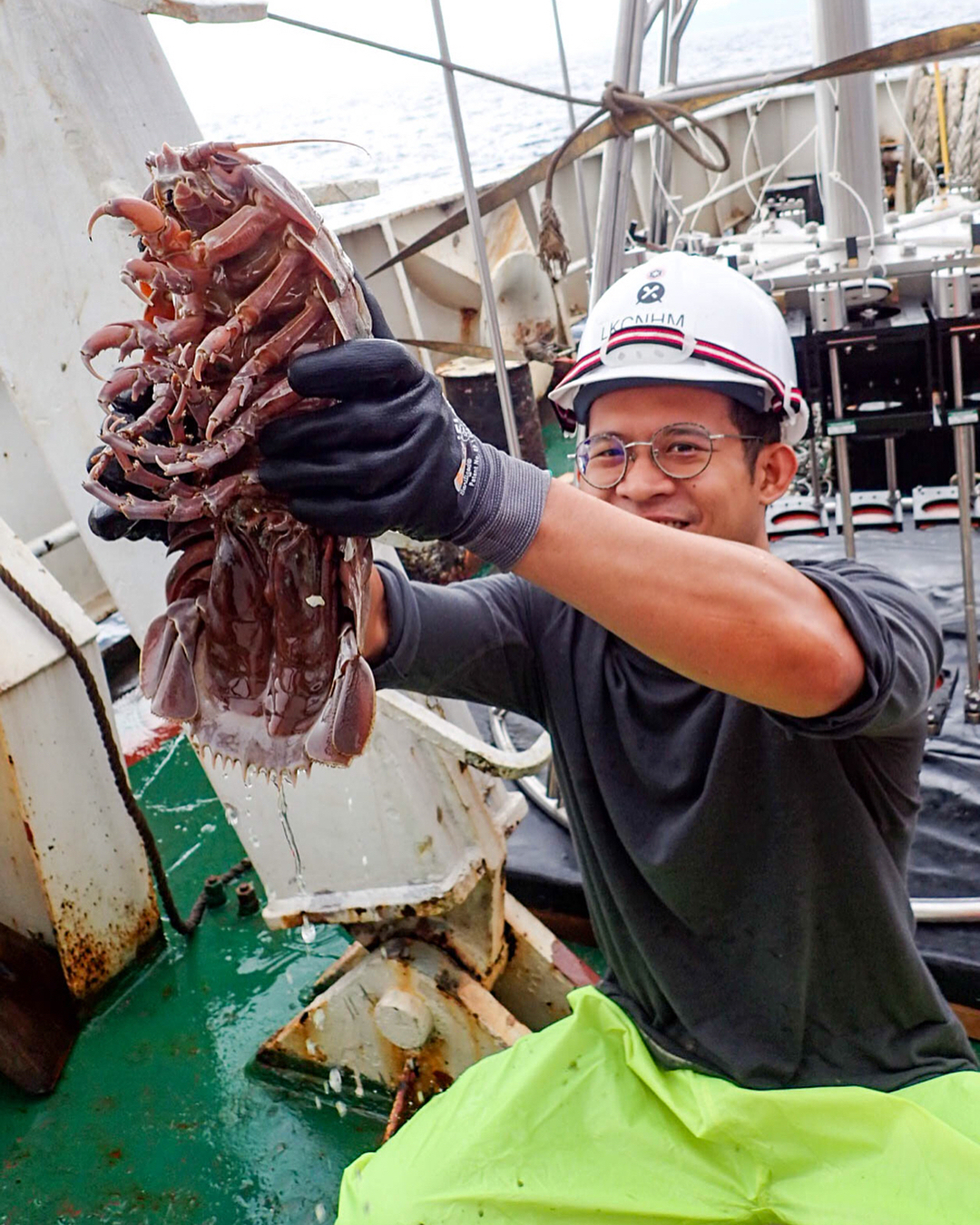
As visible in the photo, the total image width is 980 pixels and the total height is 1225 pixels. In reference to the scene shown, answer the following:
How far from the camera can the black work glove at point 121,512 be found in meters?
1.61

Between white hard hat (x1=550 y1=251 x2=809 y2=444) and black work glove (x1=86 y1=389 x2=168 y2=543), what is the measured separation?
75cm

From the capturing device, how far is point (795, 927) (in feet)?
5.93

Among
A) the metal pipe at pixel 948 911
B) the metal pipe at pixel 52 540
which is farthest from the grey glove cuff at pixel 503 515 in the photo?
the metal pipe at pixel 52 540

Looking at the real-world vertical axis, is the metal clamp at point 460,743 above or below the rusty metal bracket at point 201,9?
below

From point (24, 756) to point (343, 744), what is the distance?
1.92 meters

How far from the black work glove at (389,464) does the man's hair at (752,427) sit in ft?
2.00

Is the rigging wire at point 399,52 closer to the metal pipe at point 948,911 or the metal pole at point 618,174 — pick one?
the metal pole at point 618,174

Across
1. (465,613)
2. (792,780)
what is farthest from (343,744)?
(792,780)

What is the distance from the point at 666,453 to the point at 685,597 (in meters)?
0.50

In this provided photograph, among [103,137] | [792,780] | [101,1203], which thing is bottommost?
[101,1203]

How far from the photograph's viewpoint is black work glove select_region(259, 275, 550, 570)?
1.30m

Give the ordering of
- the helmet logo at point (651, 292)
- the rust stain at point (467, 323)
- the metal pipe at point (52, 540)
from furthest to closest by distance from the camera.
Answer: the rust stain at point (467, 323) → the metal pipe at point (52, 540) → the helmet logo at point (651, 292)

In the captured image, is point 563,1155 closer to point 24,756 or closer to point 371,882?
point 371,882

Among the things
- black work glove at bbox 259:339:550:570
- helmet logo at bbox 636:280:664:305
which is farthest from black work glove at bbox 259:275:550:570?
helmet logo at bbox 636:280:664:305
